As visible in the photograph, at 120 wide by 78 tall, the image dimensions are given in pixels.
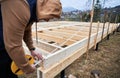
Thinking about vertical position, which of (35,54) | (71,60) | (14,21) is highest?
(14,21)

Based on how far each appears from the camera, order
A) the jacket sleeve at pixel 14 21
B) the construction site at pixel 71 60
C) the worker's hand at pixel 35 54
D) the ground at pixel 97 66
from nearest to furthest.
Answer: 1. the jacket sleeve at pixel 14 21
2. the worker's hand at pixel 35 54
3. the construction site at pixel 71 60
4. the ground at pixel 97 66

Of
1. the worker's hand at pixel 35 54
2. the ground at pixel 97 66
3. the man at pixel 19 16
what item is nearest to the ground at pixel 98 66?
the ground at pixel 97 66

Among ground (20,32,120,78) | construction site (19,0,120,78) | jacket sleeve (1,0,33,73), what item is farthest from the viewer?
ground (20,32,120,78)

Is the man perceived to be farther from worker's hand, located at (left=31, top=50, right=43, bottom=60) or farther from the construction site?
the construction site

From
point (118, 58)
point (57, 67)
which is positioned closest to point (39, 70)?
point (57, 67)

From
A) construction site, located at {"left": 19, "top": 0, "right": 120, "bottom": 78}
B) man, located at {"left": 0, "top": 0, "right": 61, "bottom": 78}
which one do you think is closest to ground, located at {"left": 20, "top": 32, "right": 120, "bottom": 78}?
construction site, located at {"left": 19, "top": 0, "right": 120, "bottom": 78}

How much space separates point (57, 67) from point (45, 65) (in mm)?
315

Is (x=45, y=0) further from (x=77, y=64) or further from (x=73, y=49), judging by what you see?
(x=77, y=64)

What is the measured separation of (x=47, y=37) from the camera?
3570mm

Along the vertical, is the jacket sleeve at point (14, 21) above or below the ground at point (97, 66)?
above

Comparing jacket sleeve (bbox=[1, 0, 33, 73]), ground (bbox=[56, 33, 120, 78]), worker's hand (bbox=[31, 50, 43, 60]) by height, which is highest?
jacket sleeve (bbox=[1, 0, 33, 73])

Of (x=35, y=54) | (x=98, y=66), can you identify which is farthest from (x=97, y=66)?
(x=35, y=54)

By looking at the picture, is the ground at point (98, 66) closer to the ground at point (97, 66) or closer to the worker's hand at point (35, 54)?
the ground at point (97, 66)

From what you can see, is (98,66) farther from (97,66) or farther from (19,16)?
(19,16)
